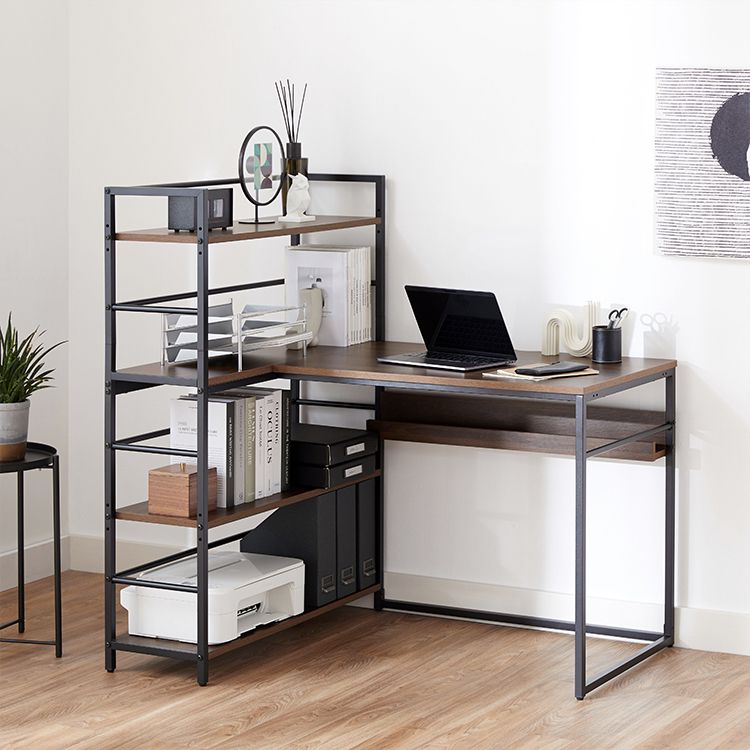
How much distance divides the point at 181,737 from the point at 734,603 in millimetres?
1671

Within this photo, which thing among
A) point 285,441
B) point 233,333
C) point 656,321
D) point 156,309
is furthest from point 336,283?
point 656,321

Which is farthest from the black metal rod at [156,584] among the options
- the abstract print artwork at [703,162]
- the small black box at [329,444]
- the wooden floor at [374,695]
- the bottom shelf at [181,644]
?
the abstract print artwork at [703,162]

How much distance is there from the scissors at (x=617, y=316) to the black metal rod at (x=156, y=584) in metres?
1.39

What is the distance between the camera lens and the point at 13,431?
4016 mm

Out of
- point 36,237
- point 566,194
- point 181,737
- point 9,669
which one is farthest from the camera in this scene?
point 36,237

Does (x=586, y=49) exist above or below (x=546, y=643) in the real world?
above

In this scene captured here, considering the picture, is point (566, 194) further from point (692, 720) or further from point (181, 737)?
point (181, 737)

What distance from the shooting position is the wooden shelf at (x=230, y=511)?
12.4 feet

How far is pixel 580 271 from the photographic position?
4242mm

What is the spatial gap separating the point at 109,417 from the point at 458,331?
100 centimetres

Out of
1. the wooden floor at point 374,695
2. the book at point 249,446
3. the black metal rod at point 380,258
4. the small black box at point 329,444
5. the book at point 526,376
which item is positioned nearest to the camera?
the wooden floor at point 374,695

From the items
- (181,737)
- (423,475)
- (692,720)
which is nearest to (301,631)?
(423,475)

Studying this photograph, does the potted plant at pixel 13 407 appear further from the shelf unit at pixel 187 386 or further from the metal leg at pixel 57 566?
the shelf unit at pixel 187 386

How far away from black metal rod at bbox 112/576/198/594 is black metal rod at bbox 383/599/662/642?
94 cm
